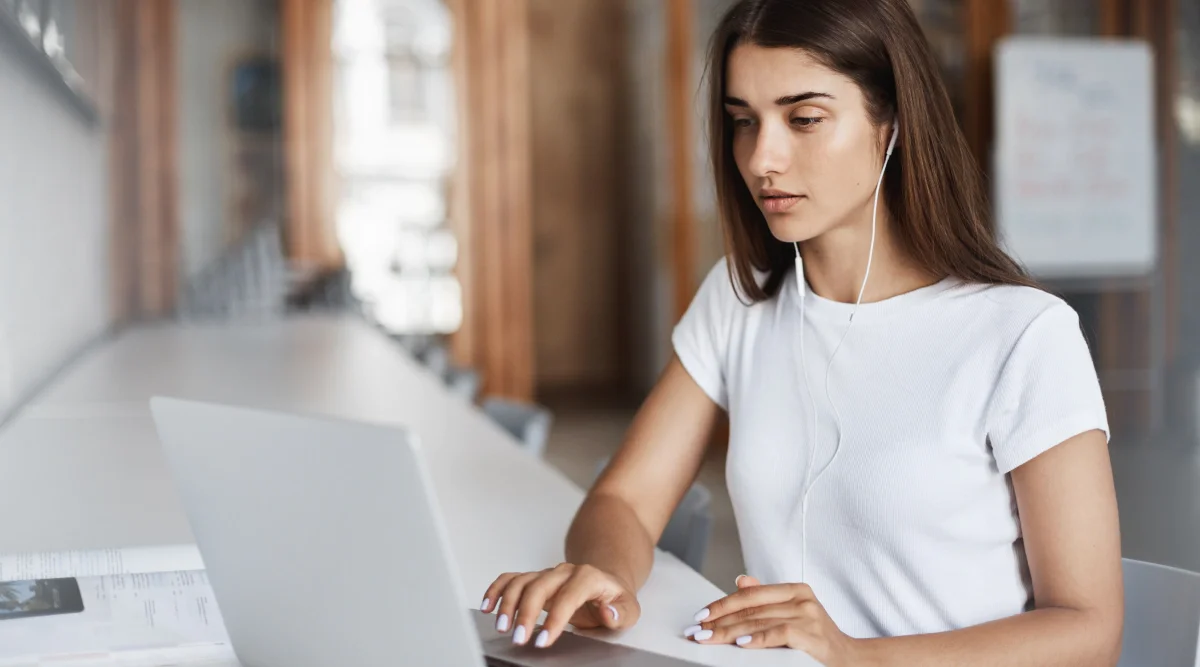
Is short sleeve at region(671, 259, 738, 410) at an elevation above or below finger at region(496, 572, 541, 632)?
above

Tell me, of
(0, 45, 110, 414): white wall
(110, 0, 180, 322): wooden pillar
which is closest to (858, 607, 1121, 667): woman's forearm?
(0, 45, 110, 414): white wall

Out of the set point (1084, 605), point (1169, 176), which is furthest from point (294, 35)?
point (1084, 605)

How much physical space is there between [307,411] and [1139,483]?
4.20 meters

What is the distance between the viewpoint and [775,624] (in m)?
0.96

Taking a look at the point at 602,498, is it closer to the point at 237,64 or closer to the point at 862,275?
the point at 862,275

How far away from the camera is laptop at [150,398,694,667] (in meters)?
0.68

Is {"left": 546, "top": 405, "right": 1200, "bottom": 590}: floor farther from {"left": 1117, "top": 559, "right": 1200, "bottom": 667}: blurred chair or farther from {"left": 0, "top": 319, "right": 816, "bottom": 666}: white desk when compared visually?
{"left": 1117, "top": 559, "right": 1200, "bottom": 667}: blurred chair

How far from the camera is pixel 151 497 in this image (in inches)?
62.8

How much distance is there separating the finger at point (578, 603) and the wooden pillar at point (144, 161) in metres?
3.88

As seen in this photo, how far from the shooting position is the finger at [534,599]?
938mm

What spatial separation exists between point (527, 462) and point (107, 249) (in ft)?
9.57

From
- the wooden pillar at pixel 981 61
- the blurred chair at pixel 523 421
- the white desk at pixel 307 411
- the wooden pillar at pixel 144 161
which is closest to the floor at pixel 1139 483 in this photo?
the blurred chair at pixel 523 421

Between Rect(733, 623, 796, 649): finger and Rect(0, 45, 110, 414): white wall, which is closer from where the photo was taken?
Rect(733, 623, 796, 649): finger

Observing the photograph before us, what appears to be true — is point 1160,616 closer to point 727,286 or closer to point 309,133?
point 727,286
